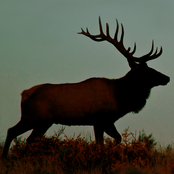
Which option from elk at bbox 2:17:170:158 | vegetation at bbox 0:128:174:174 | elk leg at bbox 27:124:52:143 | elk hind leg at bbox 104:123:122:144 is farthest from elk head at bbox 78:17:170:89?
elk leg at bbox 27:124:52:143

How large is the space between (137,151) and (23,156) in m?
2.40

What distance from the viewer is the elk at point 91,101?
694 cm

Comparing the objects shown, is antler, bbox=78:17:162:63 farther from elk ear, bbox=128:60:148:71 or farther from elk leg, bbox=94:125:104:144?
elk leg, bbox=94:125:104:144

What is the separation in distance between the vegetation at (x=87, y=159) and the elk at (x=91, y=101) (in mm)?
840

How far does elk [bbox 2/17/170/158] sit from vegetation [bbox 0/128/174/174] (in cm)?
84

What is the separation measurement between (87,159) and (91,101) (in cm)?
188

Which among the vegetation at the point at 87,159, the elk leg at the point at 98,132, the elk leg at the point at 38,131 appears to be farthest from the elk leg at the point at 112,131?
the elk leg at the point at 38,131

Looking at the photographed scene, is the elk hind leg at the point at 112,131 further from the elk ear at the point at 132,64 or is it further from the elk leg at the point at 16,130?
the elk leg at the point at 16,130

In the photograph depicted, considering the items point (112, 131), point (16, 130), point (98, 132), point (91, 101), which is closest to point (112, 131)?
point (112, 131)

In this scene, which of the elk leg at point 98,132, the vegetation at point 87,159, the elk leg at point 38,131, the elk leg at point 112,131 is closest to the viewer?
the vegetation at point 87,159

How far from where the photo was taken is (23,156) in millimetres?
6348

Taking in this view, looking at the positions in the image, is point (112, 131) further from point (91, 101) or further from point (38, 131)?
point (38, 131)

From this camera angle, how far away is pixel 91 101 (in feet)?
22.9

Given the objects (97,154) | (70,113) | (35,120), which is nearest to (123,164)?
(97,154)
